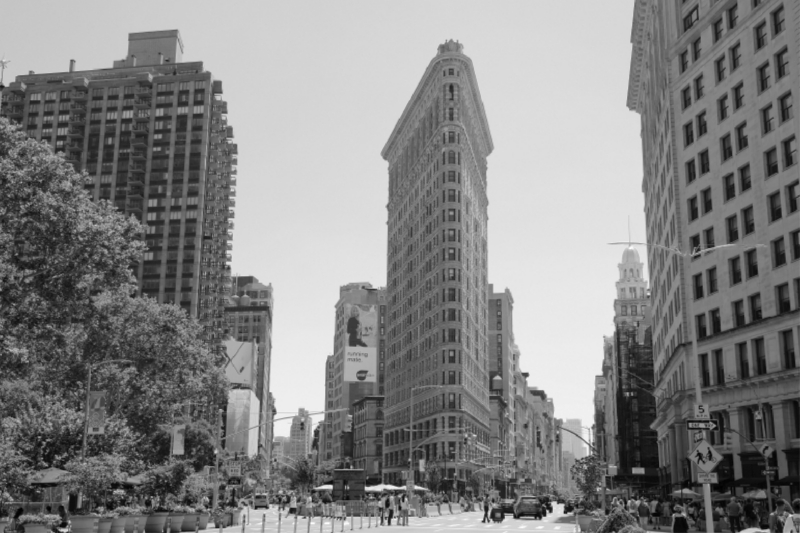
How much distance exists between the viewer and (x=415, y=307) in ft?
490

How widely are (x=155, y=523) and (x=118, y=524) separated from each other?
3.78 m

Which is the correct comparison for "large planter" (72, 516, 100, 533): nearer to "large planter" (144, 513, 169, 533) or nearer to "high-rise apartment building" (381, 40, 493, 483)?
"large planter" (144, 513, 169, 533)

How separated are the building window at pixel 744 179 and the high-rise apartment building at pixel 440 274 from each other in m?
70.6

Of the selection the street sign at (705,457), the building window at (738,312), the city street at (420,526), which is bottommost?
the city street at (420,526)

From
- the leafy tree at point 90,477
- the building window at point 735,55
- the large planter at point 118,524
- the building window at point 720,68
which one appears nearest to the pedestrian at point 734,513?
the large planter at point 118,524

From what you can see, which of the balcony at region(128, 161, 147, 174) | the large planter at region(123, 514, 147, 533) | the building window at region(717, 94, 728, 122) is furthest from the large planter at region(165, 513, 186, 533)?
the balcony at region(128, 161, 147, 174)

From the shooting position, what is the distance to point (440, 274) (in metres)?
137

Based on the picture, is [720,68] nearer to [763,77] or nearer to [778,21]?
[763,77]

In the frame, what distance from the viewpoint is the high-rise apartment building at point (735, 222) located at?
53.5 meters

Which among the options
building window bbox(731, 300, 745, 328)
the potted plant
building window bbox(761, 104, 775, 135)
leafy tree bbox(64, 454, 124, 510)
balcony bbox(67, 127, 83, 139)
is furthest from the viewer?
balcony bbox(67, 127, 83, 139)

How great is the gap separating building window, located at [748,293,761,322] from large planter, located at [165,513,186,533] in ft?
123

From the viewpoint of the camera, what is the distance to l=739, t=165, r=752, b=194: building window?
58844 millimetres

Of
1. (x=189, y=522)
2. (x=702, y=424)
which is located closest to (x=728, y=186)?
(x=702, y=424)

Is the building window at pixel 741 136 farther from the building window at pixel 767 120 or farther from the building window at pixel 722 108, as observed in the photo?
the building window at pixel 722 108
